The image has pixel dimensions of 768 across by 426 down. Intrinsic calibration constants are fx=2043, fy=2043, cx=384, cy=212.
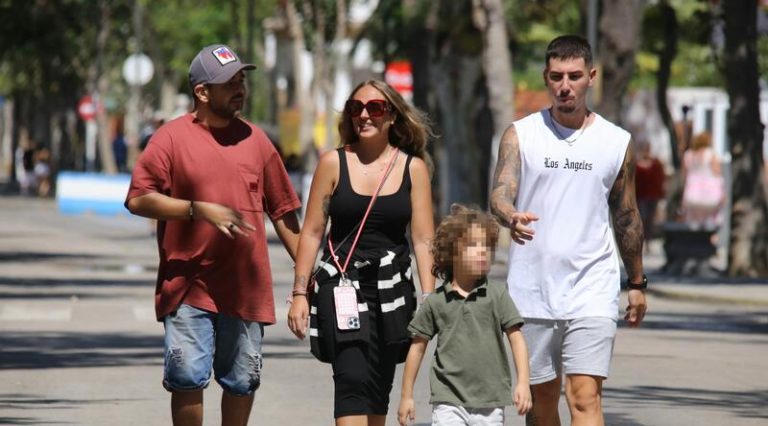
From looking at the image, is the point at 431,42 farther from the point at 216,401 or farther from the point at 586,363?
the point at 586,363

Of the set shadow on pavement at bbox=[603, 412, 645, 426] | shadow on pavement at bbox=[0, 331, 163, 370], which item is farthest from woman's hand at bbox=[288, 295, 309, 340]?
shadow on pavement at bbox=[0, 331, 163, 370]

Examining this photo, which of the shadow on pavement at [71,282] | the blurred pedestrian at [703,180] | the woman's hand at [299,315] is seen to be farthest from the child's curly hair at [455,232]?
the blurred pedestrian at [703,180]

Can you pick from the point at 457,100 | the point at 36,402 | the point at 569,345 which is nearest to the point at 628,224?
the point at 569,345

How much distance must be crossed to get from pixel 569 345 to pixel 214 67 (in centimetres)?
176

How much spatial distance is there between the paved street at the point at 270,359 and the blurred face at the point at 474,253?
3.70 m

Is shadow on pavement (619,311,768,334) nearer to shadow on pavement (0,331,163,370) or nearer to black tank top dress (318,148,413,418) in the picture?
shadow on pavement (0,331,163,370)

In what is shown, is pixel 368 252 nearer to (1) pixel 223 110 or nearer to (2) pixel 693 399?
(1) pixel 223 110

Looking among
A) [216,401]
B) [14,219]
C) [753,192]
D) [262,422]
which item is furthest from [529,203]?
[14,219]

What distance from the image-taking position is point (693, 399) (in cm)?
1232

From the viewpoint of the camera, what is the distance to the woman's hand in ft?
26.1

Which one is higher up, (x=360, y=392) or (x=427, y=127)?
(x=427, y=127)

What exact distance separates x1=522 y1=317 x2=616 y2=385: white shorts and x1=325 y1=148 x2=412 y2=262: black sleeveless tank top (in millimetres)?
626

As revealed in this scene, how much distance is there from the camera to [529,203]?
7.79m

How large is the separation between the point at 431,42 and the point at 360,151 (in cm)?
2750
